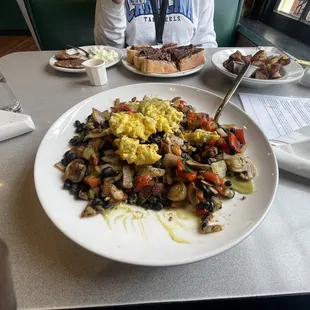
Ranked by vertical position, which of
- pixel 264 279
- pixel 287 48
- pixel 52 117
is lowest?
pixel 287 48

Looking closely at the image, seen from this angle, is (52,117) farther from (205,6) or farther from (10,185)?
(205,6)

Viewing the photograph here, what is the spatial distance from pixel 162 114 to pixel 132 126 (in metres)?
0.17

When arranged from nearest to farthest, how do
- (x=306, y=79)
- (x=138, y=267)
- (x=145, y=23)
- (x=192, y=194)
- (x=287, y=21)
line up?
(x=138, y=267)
(x=192, y=194)
(x=306, y=79)
(x=145, y=23)
(x=287, y=21)

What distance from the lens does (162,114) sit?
0.95 meters

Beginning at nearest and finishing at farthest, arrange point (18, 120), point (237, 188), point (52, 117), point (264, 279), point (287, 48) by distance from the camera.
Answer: point (264, 279), point (237, 188), point (18, 120), point (52, 117), point (287, 48)

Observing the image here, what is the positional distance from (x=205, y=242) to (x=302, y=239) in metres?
0.32

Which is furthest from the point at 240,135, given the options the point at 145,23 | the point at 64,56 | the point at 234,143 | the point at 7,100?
the point at 145,23

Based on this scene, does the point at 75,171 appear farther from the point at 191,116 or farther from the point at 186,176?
the point at 191,116

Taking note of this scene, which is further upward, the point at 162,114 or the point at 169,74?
the point at 162,114

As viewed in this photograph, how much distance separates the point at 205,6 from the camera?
2246 mm

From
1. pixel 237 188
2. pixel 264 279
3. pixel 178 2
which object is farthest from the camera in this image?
pixel 178 2

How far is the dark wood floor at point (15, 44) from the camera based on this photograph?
4.65m

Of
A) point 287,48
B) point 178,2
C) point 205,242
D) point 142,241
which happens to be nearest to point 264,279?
point 205,242

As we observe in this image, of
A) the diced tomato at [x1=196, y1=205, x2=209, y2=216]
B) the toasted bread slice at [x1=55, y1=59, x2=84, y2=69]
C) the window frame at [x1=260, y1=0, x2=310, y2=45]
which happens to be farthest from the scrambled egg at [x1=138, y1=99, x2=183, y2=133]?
the window frame at [x1=260, y1=0, x2=310, y2=45]
